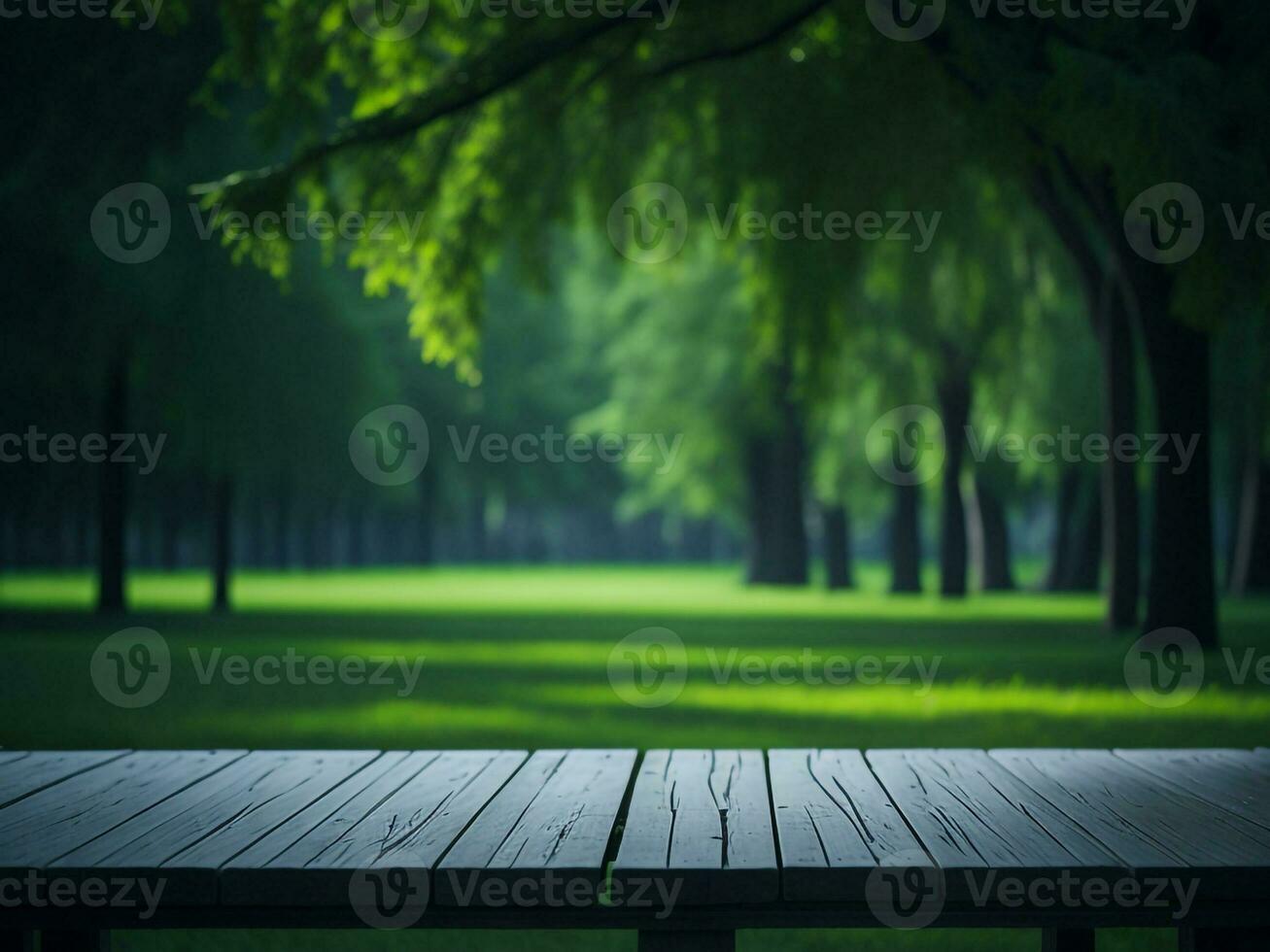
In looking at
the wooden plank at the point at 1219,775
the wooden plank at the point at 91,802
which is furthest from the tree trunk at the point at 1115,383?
the wooden plank at the point at 91,802

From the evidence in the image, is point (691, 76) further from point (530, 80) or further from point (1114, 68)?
point (1114, 68)

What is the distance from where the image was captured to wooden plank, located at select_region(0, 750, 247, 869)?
12.0 ft

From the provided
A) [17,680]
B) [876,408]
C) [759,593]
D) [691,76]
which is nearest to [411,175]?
[691,76]

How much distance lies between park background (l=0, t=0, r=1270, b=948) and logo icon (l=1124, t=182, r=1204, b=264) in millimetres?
183

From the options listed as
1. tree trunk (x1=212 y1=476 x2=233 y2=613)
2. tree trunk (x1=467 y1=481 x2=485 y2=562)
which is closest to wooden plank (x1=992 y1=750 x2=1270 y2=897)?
tree trunk (x1=212 y1=476 x2=233 y2=613)

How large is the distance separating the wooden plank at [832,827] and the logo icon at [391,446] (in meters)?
28.1

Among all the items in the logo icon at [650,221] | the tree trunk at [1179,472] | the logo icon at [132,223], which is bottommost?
the tree trunk at [1179,472]

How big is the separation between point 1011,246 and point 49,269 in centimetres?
1474

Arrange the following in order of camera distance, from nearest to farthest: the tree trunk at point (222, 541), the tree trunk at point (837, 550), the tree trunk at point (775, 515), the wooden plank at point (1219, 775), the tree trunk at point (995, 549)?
the wooden plank at point (1219, 775) < the tree trunk at point (222, 541) < the tree trunk at point (995, 549) < the tree trunk at point (775, 515) < the tree trunk at point (837, 550)

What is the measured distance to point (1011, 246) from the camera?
1964 centimetres

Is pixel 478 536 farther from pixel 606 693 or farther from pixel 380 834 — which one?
pixel 380 834

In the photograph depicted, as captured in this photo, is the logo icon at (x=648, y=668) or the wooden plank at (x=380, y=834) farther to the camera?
the logo icon at (x=648, y=668)

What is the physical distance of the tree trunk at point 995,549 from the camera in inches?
1319

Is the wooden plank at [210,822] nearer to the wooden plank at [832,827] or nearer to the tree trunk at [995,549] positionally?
the wooden plank at [832,827]
